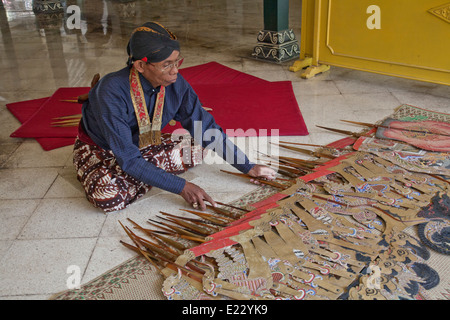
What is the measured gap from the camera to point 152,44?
2.14 metres

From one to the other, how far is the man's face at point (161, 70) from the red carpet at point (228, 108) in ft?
3.80

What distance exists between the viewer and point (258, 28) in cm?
671

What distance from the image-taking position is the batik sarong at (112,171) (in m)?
2.46

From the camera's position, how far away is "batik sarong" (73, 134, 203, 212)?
2.46m

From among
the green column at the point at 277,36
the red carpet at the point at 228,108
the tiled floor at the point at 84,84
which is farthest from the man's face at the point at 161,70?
the green column at the point at 277,36

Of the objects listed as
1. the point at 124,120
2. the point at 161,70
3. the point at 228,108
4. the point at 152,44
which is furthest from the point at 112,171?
the point at 228,108

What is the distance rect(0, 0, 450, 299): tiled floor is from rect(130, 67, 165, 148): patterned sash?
354 millimetres

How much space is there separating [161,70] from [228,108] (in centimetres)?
162

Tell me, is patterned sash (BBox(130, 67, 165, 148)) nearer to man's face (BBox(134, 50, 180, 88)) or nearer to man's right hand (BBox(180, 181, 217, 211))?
man's face (BBox(134, 50, 180, 88))

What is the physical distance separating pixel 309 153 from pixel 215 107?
44.7 inches

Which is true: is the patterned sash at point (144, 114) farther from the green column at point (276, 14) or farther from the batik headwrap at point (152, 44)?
the green column at point (276, 14)

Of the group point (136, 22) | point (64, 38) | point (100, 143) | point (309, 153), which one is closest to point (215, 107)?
point (309, 153)

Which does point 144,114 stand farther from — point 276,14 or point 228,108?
point 276,14

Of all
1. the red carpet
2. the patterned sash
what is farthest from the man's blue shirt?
the red carpet
